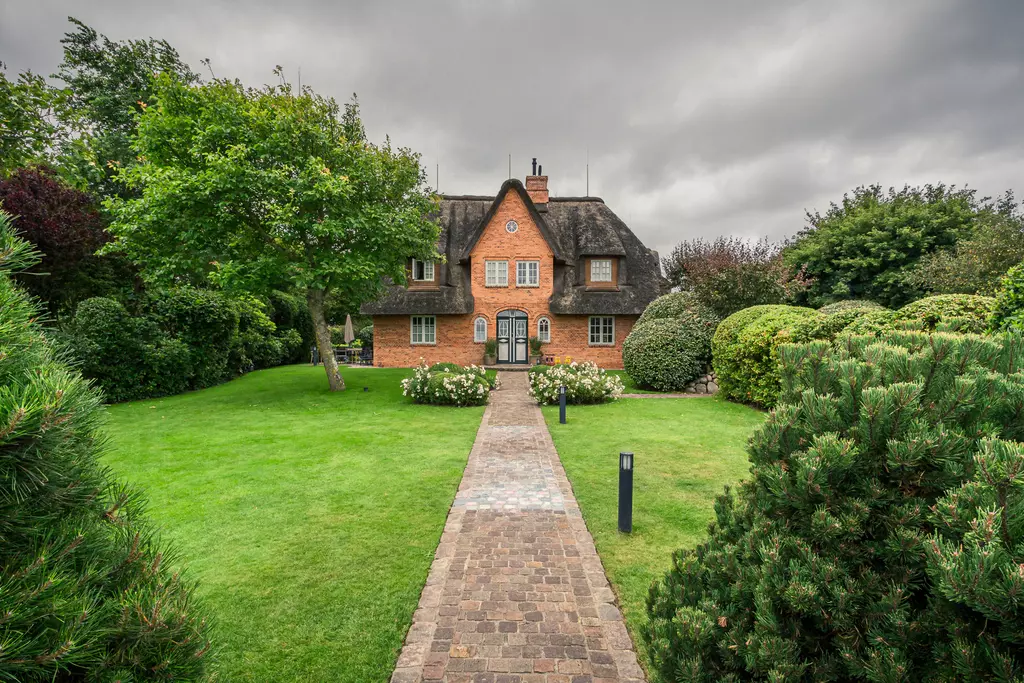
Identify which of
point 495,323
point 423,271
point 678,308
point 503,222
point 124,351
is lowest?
point 124,351

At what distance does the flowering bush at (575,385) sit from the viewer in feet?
47.2

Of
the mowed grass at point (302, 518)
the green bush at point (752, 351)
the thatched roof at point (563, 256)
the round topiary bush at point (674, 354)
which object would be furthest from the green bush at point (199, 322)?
the green bush at point (752, 351)

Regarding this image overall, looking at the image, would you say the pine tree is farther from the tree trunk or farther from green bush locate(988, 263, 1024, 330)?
the tree trunk

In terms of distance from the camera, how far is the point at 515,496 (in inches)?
262

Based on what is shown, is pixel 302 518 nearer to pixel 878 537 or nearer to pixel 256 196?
pixel 878 537

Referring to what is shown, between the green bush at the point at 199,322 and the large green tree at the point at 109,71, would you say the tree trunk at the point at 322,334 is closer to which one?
the green bush at the point at 199,322

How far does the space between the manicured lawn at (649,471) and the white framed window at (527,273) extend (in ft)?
41.4

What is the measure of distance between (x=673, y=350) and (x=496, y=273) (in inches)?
456

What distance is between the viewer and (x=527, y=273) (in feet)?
83.9

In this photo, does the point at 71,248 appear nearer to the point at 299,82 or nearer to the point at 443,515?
the point at 299,82

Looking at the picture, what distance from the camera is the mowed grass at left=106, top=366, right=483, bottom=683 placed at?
140 inches

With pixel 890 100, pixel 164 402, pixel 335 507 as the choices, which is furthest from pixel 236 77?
pixel 890 100

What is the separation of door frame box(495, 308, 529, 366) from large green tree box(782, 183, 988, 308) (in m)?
14.3

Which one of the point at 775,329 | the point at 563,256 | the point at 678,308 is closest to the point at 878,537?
the point at 775,329
